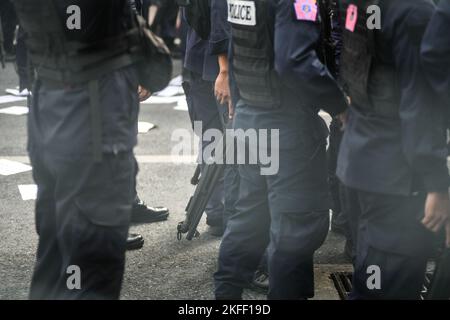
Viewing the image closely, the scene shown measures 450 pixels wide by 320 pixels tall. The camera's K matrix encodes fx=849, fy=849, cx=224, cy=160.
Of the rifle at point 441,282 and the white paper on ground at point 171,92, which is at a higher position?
the rifle at point 441,282

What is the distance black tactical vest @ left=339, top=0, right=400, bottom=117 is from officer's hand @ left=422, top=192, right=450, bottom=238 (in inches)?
12.8

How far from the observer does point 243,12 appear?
358 centimetres

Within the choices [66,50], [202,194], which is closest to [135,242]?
[202,194]

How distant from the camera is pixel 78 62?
9.77 ft

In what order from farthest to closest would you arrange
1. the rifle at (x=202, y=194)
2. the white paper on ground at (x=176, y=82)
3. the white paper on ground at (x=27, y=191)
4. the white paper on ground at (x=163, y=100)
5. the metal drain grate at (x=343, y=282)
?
1. the white paper on ground at (x=176, y=82)
2. the white paper on ground at (x=163, y=100)
3. the white paper on ground at (x=27, y=191)
4. the rifle at (x=202, y=194)
5. the metal drain grate at (x=343, y=282)

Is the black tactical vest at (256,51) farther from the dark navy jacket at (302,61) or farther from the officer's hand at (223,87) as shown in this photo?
the officer's hand at (223,87)

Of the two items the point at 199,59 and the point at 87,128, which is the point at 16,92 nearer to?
the point at 199,59

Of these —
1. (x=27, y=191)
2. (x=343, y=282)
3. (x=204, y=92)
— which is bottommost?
(x=27, y=191)

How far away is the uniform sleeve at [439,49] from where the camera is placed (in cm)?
280

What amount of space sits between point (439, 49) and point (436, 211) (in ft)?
1.81

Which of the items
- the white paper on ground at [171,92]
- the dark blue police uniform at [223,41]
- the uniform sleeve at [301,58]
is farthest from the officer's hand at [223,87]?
the white paper on ground at [171,92]

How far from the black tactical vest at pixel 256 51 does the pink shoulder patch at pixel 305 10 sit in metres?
0.23

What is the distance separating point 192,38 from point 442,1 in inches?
96.1
